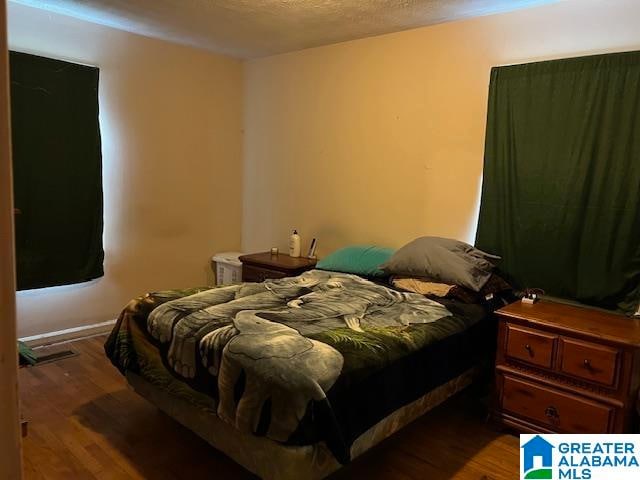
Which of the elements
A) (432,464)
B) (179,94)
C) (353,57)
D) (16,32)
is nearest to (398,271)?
(432,464)

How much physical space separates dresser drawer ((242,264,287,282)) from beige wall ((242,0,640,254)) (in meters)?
0.56

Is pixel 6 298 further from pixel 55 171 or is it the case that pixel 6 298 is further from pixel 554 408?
pixel 55 171

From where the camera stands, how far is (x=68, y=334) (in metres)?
3.55

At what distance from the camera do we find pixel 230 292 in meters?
2.62

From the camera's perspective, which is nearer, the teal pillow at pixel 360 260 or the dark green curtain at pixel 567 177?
the dark green curtain at pixel 567 177

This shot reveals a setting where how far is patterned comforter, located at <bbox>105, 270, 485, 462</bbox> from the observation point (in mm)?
1685

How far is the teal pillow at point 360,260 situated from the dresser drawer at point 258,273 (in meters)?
0.39

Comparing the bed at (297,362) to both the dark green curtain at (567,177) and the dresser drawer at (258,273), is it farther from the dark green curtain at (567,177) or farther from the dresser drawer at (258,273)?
the dresser drawer at (258,273)

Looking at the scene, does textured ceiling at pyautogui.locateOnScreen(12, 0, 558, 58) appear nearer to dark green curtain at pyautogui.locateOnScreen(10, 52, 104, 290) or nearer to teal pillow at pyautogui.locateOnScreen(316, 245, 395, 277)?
dark green curtain at pyautogui.locateOnScreen(10, 52, 104, 290)

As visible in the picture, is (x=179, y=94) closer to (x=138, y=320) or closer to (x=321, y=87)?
(x=321, y=87)

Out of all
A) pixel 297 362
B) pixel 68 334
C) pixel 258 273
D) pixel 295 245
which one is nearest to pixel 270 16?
pixel 295 245

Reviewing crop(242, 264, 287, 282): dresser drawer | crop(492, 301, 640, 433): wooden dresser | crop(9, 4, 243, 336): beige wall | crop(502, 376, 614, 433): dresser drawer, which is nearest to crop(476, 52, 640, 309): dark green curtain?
crop(492, 301, 640, 433): wooden dresser

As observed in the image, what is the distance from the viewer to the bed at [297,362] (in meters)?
1.70

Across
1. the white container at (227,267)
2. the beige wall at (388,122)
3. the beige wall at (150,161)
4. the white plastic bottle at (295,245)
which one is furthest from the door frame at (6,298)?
the white container at (227,267)
